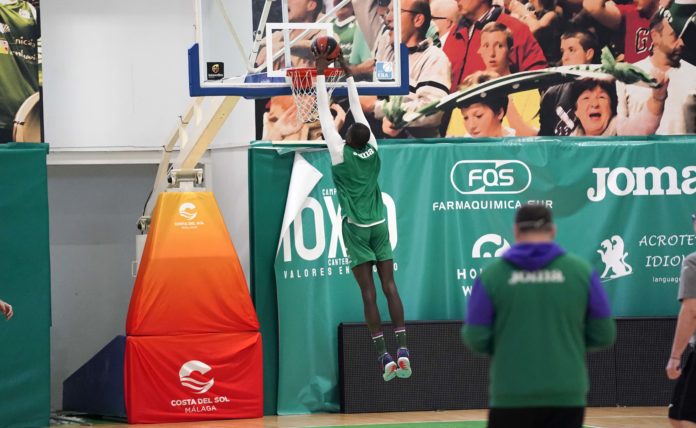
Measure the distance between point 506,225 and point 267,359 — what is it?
2961mm

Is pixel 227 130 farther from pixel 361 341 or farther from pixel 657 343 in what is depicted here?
pixel 657 343

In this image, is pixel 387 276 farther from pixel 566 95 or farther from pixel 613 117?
pixel 613 117

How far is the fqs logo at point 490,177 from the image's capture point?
1245 cm

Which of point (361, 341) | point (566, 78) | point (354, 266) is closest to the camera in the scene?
point (354, 266)

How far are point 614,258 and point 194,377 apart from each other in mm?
4685

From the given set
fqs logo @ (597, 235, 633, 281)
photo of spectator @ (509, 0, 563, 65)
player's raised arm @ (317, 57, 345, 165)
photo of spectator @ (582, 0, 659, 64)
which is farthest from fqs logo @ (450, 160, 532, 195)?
player's raised arm @ (317, 57, 345, 165)

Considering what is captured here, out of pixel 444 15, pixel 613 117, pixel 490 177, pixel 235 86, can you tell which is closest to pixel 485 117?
pixel 490 177

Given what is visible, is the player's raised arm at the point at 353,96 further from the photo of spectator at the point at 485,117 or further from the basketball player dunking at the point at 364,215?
the photo of spectator at the point at 485,117

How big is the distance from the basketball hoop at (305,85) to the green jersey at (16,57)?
13.3 ft

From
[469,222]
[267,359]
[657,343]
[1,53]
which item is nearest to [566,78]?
[469,222]

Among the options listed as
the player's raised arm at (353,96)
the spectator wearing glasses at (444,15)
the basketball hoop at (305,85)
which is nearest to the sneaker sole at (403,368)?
the player's raised arm at (353,96)

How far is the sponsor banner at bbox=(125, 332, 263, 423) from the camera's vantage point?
37.6 feet

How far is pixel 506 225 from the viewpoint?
12523 millimetres

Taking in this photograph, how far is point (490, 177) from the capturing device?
492 inches
